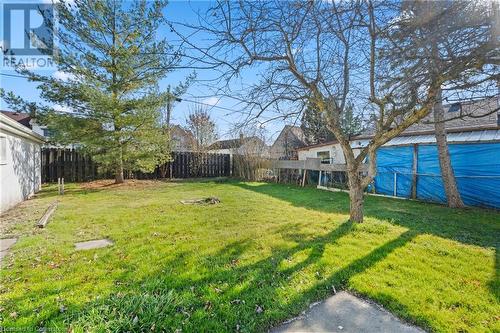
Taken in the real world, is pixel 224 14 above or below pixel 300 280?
above

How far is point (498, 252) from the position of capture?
11.9ft

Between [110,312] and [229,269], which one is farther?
[229,269]

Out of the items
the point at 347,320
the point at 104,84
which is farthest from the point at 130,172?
the point at 347,320

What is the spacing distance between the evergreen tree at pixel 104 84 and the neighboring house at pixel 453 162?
9052mm

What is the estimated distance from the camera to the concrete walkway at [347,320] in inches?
79.6

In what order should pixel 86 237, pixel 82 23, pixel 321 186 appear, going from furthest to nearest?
pixel 321 186
pixel 82 23
pixel 86 237

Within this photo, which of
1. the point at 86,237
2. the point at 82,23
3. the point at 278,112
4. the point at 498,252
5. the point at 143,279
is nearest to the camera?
the point at 143,279

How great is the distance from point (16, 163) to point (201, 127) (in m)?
9.93

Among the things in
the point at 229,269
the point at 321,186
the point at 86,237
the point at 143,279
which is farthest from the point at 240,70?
the point at 321,186

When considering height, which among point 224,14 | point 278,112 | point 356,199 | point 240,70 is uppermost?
point 224,14

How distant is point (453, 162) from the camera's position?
7762 millimetres

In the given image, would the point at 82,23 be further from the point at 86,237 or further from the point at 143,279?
the point at 143,279

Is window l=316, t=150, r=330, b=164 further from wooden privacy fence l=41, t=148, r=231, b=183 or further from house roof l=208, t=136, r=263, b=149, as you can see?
wooden privacy fence l=41, t=148, r=231, b=183

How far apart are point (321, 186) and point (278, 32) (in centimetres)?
869
